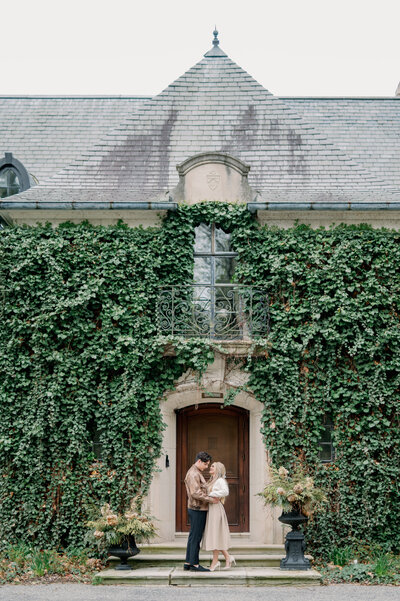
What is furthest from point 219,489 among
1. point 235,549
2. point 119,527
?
point 235,549

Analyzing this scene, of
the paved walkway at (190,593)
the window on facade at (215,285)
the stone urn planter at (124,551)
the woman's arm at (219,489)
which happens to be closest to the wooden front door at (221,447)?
the window on facade at (215,285)

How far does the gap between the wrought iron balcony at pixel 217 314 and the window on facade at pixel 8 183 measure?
446cm

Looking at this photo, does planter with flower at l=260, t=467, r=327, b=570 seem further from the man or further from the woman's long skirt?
the man

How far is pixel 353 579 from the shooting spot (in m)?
11.4

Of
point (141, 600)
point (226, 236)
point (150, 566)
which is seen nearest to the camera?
point (141, 600)

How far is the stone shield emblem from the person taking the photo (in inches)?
545

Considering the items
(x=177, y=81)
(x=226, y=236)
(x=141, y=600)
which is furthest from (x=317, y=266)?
(x=141, y=600)

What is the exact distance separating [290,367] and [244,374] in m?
0.84

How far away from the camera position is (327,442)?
43.8 ft

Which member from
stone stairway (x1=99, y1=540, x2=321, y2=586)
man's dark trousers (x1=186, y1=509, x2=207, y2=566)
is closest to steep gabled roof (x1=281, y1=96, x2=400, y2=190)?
stone stairway (x1=99, y1=540, x2=321, y2=586)

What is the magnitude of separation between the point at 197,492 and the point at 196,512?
1.04ft

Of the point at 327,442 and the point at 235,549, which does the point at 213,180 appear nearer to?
the point at 327,442

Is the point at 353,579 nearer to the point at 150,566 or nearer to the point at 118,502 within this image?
the point at 150,566

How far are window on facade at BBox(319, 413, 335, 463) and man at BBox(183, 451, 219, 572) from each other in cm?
273
